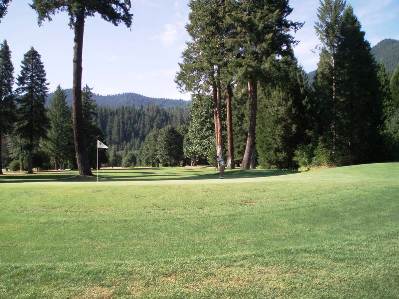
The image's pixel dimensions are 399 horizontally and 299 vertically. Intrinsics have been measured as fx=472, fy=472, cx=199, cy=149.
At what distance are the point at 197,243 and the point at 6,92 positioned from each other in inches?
1944

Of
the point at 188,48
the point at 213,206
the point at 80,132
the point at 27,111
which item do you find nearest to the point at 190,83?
the point at 188,48

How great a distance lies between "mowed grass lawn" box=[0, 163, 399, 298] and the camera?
22.7ft

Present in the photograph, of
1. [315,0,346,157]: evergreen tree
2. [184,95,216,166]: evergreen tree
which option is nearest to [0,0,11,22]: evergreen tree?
[315,0,346,157]: evergreen tree

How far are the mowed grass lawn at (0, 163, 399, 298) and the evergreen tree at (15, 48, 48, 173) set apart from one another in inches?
1792

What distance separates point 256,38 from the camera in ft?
114

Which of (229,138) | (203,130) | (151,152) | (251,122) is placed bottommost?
(229,138)

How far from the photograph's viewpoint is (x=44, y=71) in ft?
193

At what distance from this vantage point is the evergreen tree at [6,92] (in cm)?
4769

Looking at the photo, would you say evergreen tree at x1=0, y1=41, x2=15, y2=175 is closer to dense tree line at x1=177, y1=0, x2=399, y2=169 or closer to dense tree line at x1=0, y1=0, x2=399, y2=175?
dense tree line at x1=0, y1=0, x2=399, y2=175

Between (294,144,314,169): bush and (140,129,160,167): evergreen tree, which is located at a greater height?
(140,129,160,167): evergreen tree

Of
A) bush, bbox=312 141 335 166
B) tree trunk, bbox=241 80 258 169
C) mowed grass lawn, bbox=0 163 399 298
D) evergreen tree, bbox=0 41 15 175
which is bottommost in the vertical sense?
mowed grass lawn, bbox=0 163 399 298

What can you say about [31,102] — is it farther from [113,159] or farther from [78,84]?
[113,159]

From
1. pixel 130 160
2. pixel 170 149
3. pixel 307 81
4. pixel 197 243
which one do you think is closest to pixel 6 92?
pixel 307 81

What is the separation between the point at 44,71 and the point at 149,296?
56.7m
